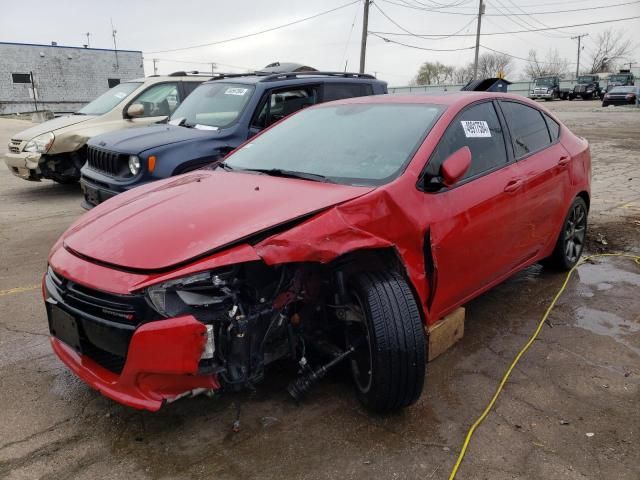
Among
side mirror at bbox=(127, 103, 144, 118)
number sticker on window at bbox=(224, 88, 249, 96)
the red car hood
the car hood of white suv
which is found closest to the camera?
the red car hood

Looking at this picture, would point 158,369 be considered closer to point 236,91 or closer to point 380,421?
point 380,421

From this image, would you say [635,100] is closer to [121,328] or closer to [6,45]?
[121,328]

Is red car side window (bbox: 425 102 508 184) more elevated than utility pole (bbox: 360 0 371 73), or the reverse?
utility pole (bbox: 360 0 371 73)

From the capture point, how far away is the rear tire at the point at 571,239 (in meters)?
4.59

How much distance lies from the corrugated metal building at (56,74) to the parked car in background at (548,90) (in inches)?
1435

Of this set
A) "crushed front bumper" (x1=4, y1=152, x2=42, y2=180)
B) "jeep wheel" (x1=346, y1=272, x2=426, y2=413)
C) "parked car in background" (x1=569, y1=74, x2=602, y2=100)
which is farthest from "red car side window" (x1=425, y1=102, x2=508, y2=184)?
"parked car in background" (x1=569, y1=74, x2=602, y2=100)

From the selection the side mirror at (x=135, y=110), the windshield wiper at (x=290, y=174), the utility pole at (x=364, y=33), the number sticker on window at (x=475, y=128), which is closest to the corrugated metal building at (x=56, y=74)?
the utility pole at (x=364, y=33)

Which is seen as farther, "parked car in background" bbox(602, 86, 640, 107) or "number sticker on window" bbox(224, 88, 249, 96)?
"parked car in background" bbox(602, 86, 640, 107)

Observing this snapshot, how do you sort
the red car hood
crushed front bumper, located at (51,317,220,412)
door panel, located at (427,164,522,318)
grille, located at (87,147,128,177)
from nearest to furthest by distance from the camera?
crushed front bumper, located at (51,317,220,412) → the red car hood → door panel, located at (427,164,522,318) → grille, located at (87,147,128,177)

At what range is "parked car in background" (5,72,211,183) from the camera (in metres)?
8.27

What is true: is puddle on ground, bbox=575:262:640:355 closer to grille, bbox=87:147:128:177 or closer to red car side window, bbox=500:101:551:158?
red car side window, bbox=500:101:551:158

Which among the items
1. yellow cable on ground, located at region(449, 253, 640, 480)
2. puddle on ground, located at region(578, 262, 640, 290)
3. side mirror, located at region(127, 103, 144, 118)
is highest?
side mirror, located at region(127, 103, 144, 118)

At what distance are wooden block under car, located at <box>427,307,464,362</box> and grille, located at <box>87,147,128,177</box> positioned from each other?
397 centimetres

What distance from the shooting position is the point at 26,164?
27.2 ft
